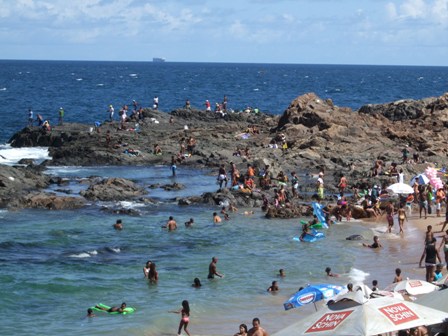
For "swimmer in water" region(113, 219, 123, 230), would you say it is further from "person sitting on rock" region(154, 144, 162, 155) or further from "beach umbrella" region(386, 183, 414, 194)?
"person sitting on rock" region(154, 144, 162, 155)

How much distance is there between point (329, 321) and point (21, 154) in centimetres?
4024

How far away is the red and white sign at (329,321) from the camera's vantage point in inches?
549

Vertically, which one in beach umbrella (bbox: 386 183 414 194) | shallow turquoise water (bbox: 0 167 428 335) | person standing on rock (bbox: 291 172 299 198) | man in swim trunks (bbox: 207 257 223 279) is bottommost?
shallow turquoise water (bbox: 0 167 428 335)

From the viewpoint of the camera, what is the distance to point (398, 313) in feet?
45.6

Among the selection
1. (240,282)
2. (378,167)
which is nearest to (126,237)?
(240,282)

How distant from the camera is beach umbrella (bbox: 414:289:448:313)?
14.8m

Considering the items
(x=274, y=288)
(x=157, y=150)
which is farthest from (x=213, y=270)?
(x=157, y=150)

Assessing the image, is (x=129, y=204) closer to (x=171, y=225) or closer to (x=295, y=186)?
(x=171, y=225)

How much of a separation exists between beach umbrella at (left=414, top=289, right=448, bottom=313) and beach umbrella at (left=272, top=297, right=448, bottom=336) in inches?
22.6

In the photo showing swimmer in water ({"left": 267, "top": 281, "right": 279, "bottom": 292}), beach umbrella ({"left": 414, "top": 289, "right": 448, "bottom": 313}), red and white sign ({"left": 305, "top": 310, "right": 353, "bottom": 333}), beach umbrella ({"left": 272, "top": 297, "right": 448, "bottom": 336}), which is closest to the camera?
beach umbrella ({"left": 272, "top": 297, "right": 448, "bottom": 336})

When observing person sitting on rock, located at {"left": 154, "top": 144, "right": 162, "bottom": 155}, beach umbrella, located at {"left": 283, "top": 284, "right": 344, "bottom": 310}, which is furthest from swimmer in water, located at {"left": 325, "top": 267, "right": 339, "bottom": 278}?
person sitting on rock, located at {"left": 154, "top": 144, "right": 162, "bottom": 155}

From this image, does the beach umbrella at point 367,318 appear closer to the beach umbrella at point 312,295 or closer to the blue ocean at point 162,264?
the beach umbrella at point 312,295

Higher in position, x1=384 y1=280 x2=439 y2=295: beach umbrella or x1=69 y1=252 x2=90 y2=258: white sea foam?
x1=384 y1=280 x2=439 y2=295: beach umbrella

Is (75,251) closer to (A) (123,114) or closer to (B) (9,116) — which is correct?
(A) (123,114)
